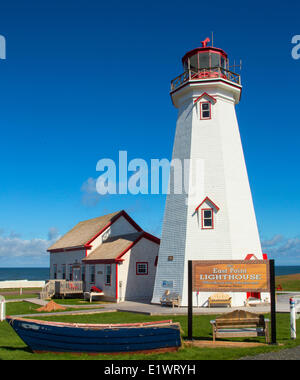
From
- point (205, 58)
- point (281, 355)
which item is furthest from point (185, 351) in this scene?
point (205, 58)

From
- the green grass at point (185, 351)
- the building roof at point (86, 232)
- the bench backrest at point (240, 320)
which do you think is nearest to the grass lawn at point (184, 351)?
the green grass at point (185, 351)

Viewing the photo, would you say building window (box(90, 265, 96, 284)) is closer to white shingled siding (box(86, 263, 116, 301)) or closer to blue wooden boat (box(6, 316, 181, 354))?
white shingled siding (box(86, 263, 116, 301))

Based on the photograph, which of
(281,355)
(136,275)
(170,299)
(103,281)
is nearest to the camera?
(281,355)

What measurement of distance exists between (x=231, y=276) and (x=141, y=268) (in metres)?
15.5

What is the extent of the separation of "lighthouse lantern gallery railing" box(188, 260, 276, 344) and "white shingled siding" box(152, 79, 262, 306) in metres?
8.68

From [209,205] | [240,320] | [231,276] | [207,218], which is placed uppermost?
[209,205]

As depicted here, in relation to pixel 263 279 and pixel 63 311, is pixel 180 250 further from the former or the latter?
pixel 263 279

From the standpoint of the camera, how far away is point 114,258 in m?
25.2

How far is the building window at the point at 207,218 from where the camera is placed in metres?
20.8

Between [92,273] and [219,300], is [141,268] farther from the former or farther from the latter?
[219,300]

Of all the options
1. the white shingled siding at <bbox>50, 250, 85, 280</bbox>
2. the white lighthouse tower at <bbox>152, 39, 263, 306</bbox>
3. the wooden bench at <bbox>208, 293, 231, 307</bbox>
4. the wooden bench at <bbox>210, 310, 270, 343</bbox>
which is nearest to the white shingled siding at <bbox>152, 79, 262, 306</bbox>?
the white lighthouse tower at <bbox>152, 39, 263, 306</bbox>

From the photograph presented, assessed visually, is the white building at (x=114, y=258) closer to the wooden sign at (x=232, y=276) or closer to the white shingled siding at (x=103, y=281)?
the white shingled siding at (x=103, y=281)

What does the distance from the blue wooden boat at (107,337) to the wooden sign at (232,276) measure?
2.31 meters

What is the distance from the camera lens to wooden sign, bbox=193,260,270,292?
37.0ft
